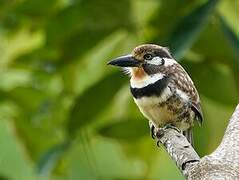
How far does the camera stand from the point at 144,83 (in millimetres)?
2193

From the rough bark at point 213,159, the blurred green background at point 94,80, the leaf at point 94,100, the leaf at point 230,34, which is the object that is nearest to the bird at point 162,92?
the rough bark at point 213,159

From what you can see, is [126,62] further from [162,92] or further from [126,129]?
[126,129]

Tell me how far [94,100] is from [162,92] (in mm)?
958

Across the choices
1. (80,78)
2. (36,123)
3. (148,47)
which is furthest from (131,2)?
(148,47)

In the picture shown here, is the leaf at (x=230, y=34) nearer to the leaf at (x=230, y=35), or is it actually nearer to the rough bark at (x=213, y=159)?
the leaf at (x=230, y=35)

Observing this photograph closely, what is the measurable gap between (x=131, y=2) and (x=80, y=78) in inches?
18.4

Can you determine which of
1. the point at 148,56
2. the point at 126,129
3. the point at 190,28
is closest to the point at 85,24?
the point at 126,129

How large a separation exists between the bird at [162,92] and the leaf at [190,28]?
18.9 inches

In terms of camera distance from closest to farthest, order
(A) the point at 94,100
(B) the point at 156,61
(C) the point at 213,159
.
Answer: (C) the point at 213,159
(B) the point at 156,61
(A) the point at 94,100

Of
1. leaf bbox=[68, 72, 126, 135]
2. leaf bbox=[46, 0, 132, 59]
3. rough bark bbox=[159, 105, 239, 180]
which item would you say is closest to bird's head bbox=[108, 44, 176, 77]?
rough bark bbox=[159, 105, 239, 180]

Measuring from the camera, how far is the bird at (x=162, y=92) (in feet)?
7.16

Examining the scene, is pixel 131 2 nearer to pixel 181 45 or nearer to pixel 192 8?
pixel 192 8

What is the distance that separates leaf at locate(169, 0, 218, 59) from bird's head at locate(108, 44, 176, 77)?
17.5 inches

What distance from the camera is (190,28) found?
287 cm
